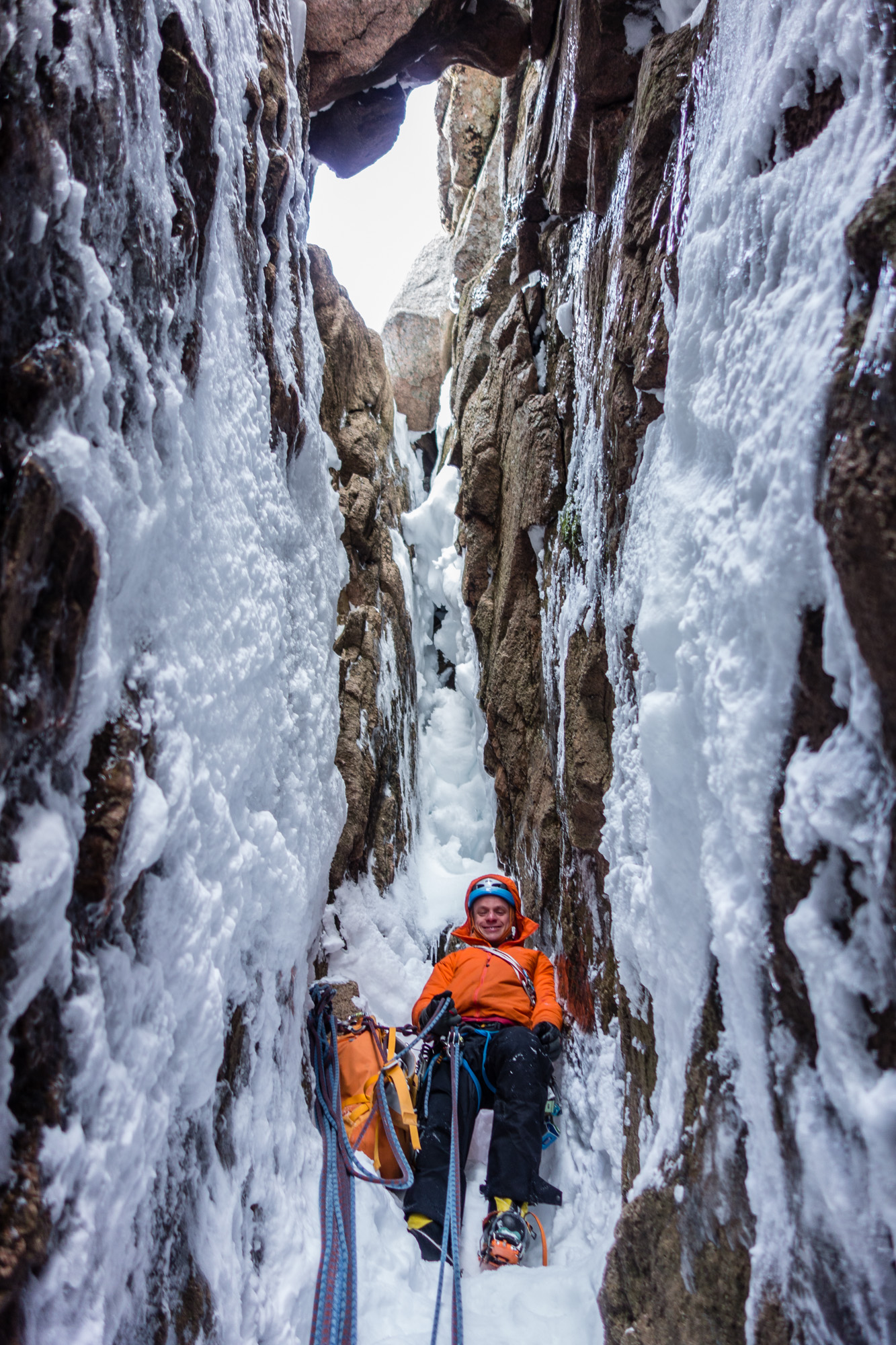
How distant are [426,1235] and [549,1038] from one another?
0.61 meters

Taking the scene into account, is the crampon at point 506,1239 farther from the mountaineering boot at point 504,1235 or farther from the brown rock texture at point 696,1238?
the brown rock texture at point 696,1238

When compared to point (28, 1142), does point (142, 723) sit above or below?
above

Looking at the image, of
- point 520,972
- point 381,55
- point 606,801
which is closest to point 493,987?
point 520,972

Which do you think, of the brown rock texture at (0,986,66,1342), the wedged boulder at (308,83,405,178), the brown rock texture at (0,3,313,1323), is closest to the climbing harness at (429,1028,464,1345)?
the brown rock texture at (0,3,313,1323)

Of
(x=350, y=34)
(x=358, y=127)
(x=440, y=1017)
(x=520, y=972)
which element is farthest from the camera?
(x=358, y=127)

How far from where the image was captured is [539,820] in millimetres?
2926

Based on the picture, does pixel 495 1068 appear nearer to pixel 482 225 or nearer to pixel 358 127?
pixel 358 127

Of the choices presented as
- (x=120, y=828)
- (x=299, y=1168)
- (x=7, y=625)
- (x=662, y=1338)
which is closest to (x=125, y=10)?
(x=7, y=625)

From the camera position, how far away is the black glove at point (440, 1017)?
2.18 m

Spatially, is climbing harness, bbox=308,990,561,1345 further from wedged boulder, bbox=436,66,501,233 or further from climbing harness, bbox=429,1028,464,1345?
wedged boulder, bbox=436,66,501,233

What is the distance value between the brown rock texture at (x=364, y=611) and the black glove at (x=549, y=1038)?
104 centimetres

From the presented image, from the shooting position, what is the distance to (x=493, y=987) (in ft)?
7.54

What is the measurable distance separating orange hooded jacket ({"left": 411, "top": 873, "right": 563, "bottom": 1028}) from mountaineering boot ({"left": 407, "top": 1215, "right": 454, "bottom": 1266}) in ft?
1.94

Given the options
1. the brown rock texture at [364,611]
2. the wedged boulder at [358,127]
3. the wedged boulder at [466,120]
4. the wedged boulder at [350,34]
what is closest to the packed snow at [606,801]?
the brown rock texture at [364,611]
